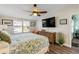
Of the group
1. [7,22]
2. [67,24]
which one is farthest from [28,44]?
[67,24]

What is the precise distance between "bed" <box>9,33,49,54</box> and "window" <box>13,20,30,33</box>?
70mm

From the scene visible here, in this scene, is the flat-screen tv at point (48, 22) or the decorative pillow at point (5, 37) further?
the flat-screen tv at point (48, 22)

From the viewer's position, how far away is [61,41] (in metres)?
1.76

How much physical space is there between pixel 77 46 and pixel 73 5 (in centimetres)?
69

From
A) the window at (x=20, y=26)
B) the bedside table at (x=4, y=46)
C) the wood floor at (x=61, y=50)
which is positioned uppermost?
the window at (x=20, y=26)

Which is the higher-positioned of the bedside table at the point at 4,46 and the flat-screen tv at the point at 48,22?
the flat-screen tv at the point at 48,22

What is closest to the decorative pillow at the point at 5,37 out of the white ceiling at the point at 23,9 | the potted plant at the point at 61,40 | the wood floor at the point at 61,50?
the white ceiling at the point at 23,9

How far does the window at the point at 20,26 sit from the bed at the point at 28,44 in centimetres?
7

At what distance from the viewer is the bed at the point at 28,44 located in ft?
5.52

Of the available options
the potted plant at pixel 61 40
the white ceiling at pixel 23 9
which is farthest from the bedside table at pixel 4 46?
the potted plant at pixel 61 40

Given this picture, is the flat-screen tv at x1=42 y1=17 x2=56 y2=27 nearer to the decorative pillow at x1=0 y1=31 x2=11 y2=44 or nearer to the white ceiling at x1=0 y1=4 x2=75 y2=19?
the white ceiling at x1=0 y1=4 x2=75 y2=19

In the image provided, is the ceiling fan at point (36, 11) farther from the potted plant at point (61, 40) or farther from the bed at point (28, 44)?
the potted plant at point (61, 40)

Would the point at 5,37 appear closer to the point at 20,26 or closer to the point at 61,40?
the point at 20,26

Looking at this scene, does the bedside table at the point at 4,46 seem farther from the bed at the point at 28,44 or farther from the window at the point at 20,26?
the window at the point at 20,26
